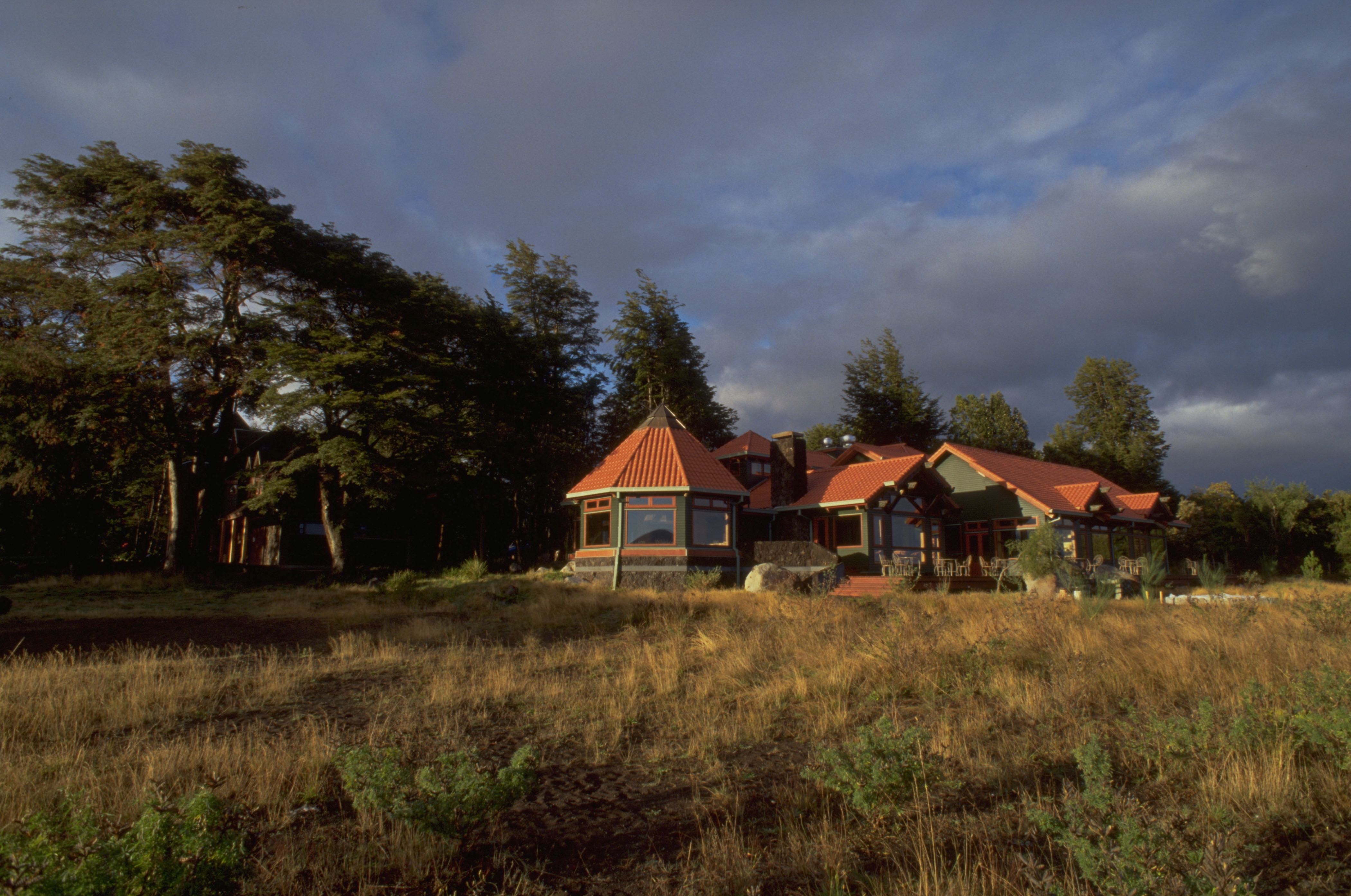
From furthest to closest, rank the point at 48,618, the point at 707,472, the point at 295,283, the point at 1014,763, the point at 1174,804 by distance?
the point at 295,283, the point at 707,472, the point at 48,618, the point at 1014,763, the point at 1174,804

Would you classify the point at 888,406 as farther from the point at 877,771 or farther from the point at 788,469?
the point at 877,771

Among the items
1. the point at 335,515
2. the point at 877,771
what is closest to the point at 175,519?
the point at 335,515

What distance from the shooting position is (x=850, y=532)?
26.3 metres

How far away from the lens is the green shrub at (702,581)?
2112 centimetres

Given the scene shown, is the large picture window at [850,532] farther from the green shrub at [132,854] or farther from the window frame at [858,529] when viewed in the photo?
the green shrub at [132,854]

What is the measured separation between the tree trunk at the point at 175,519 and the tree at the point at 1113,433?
48104 millimetres

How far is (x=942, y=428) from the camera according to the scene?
160 feet

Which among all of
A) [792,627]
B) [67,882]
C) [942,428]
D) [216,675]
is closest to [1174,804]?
[67,882]

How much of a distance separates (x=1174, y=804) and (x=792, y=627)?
304 inches

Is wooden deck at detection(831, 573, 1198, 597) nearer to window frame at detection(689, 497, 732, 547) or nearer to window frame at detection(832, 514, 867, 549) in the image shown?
window frame at detection(832, 514, 867, 549)

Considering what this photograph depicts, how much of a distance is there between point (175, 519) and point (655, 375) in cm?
2183

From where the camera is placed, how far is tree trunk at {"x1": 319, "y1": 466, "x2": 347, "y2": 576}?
2761cm

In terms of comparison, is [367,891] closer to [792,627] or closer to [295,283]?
[792,627]

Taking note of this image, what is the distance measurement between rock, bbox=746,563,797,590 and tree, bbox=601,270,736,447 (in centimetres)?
1860
